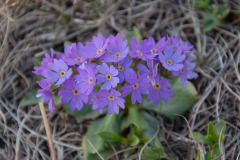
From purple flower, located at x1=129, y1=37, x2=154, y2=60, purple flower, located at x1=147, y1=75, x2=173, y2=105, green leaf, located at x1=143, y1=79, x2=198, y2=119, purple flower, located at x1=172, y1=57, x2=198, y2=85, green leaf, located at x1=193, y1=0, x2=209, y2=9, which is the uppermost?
purple flower, located at x1=129, y1=37, x2=154, y2=60

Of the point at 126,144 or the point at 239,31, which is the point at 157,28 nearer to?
the point at 239,31

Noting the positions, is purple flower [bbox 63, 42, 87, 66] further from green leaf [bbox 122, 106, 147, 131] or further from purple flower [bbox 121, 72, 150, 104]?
green leaf [bbox 122, 106, 147, 131]

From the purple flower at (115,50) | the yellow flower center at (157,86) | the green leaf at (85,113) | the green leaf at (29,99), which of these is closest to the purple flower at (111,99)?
the purple flower at (115,50)

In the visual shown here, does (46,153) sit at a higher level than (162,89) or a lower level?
lower

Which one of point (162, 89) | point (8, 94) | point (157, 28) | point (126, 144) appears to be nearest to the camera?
point (162, 89)

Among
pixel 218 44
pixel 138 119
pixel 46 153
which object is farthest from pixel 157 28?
pixel 46 153

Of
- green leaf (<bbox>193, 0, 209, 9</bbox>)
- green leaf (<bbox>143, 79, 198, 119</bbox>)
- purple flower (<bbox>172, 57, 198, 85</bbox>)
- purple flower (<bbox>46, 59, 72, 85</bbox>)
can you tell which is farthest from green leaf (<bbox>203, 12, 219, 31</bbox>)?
purple flower (<bbox>46, 59, 72, 85</bbox>)
